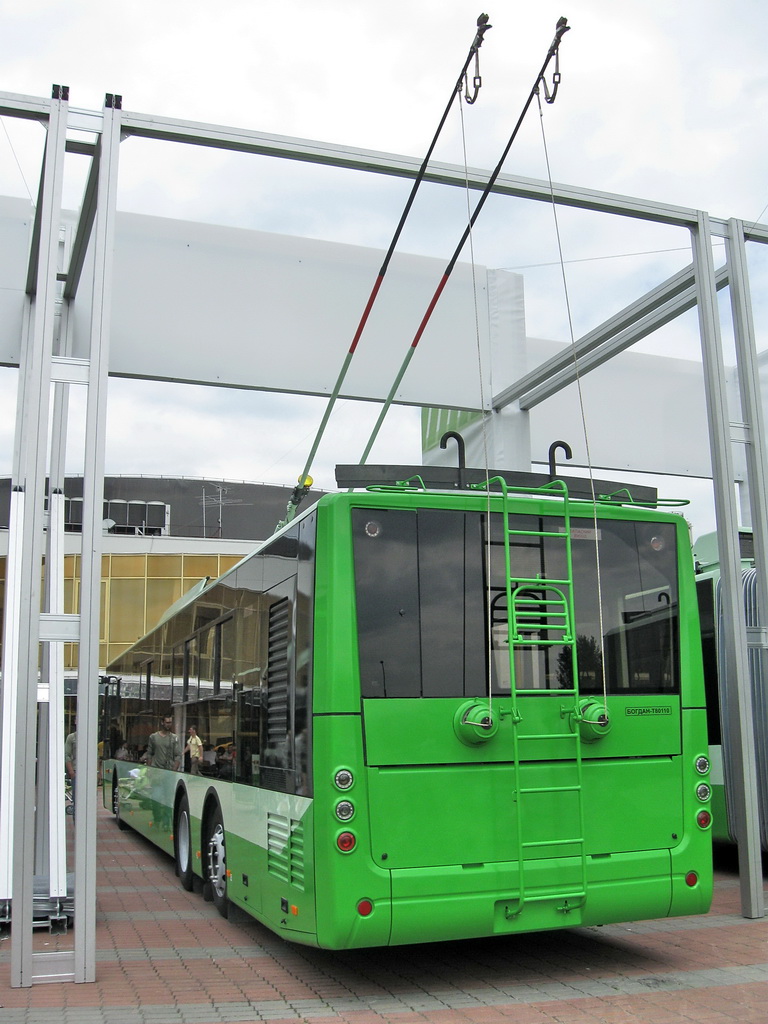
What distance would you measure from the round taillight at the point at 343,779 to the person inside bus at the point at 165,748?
18.3 ft

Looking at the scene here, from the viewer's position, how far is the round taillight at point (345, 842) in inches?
238

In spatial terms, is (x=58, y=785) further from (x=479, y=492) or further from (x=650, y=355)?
(x=650, y=355)

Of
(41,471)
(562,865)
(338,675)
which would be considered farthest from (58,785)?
(562,865)

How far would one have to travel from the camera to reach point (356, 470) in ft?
22.7

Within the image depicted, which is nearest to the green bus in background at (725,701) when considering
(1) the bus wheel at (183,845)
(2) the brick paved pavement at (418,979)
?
(2) the brick paved pavement at (418,979)

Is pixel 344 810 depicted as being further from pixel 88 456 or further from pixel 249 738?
pixel 88 456

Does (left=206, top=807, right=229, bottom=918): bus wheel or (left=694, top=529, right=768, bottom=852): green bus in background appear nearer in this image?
(left=206, top=807, right=229, bottom=918): bus wheel

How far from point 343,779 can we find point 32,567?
267 cm

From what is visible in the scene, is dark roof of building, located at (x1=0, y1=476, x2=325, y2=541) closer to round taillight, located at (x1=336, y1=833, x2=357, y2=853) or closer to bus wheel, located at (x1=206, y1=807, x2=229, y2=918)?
bus wheel, located at (x1=206, y1=807, x2=229, y2=918)

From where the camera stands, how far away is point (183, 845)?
11.0 meters

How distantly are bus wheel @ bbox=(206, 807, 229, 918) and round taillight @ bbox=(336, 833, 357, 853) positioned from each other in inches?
128

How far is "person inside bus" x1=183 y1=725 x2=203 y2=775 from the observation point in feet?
33.0

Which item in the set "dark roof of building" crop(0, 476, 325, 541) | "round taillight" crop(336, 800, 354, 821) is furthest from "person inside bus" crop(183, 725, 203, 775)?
"dark roof of building" crop(0, 476, 325, 541)

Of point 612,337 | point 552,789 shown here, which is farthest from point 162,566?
point 552,789
